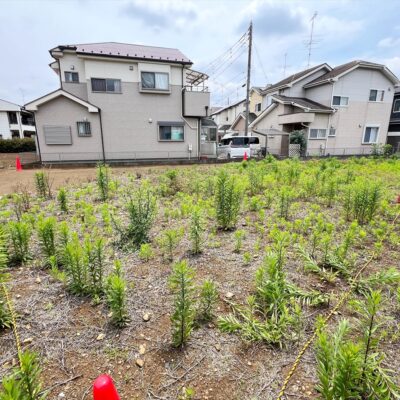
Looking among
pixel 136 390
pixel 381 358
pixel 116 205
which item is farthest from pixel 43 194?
pixel 381 358

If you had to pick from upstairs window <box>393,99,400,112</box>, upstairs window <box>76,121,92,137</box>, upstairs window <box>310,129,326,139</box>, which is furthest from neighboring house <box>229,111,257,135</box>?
upstairs window <box>76,121,92,137</box>

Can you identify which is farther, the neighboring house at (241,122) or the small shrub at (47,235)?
the neighboring house at (241,122)

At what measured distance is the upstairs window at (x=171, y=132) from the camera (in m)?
16.1

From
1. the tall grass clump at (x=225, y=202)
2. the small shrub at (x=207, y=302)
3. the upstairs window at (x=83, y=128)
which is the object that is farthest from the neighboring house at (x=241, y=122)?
the small shrub at (x=207, y=302)

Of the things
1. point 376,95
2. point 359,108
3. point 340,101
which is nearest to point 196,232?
point 340,101

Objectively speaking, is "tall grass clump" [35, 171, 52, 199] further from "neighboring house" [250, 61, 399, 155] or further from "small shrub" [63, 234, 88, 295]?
"neighboring house" [250, 61, 399, 155]

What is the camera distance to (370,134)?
2244 centimetres

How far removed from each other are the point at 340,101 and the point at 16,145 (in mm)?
28524

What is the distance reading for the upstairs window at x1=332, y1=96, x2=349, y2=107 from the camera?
20.6m

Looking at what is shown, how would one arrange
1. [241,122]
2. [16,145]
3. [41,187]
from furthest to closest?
[241,122]
[16,145]
[41,187]

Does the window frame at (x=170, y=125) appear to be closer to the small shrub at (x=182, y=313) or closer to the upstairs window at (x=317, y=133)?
the upstairs window at (x=317, y=133)

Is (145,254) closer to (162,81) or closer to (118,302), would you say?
(118,302)

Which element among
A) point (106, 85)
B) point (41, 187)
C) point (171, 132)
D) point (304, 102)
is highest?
point (304, 102)

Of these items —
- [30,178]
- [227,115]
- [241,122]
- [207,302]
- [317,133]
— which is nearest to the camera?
[207,302]
